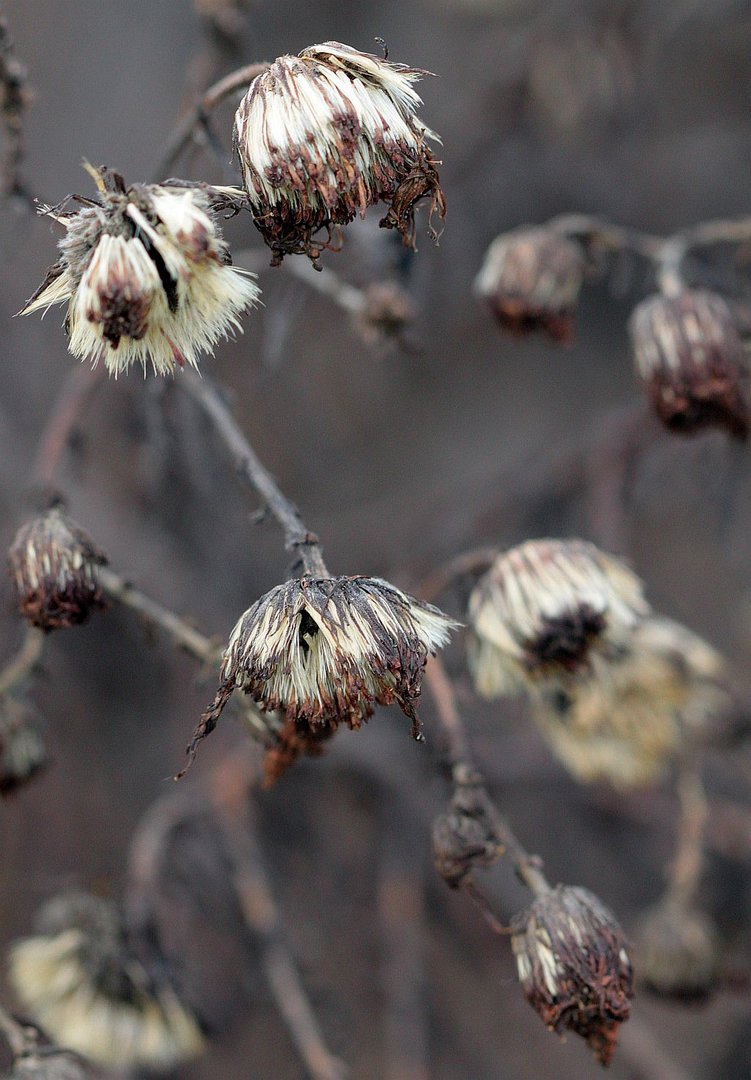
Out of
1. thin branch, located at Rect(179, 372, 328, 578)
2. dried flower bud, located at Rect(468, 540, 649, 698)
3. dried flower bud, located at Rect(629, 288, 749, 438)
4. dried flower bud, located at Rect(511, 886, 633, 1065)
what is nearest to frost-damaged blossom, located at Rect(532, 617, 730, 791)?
dried flower bud, located at Rect(468, 540, 649, 698)

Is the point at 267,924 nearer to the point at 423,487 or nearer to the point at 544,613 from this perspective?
the point at 544,613

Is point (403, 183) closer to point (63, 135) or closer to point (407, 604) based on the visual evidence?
point (407, 604)

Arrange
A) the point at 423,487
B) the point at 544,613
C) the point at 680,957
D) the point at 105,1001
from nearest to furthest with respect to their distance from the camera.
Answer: the point at 544,613
the point at 105,1001
the point at 680,957
the point at 423,487

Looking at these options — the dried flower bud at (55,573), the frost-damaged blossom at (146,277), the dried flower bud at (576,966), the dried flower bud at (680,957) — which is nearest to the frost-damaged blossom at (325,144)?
the frost-damaged blossom at (146,277)

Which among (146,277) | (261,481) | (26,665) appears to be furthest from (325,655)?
(26,665)

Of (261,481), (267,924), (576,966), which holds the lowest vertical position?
(576,966)

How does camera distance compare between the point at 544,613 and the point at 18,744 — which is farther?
the point at 18,744

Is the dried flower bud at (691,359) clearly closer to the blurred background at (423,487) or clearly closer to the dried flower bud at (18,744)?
the blurred background at (423,487)
